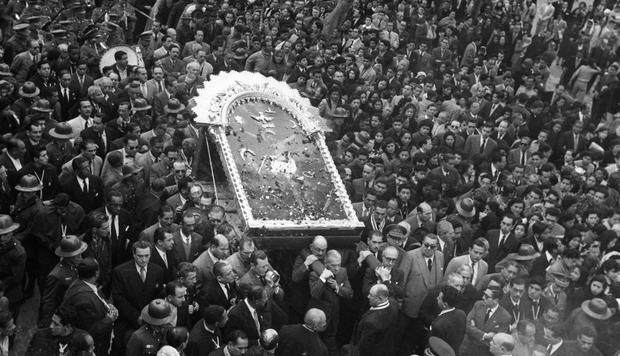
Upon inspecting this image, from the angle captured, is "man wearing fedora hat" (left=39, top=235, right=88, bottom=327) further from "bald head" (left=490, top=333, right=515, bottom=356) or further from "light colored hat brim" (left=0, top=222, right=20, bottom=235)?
"bald head" (left=490, top=333, right=515, bottom=356)

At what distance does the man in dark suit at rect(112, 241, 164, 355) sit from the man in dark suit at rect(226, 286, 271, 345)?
0.93m

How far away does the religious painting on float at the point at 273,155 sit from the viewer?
9.42 meters

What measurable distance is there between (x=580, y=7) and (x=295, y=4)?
8.53 m

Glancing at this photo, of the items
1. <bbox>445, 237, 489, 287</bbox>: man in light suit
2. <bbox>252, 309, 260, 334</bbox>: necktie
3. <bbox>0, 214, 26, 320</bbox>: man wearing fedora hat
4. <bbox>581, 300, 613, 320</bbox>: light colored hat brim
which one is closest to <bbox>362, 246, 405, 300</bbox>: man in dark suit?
<bbox>445, 237, 489, 287</bbox>: man in light suit

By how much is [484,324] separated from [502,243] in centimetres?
229

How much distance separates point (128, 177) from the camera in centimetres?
896

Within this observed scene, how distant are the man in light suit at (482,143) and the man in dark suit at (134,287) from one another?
7.02 metres

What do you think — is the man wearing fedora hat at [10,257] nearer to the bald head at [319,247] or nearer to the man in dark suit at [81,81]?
the bald head at [319,247]

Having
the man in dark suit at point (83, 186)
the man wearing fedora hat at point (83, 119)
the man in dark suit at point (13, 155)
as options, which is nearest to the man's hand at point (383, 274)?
the man in dark suit at point (83, 186)

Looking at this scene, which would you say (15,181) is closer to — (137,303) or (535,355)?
(137,303)

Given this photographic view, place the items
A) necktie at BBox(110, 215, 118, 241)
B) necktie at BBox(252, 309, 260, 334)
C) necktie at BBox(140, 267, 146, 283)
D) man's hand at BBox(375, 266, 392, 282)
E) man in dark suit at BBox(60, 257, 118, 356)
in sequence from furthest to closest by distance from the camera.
A: necktie at BBox(110, 215, 118, 241) → man's hand at BBox(375, 266, 392, 282) → necktie at BBox(140, 267, 146, 283) → necktie at BBox(252, 309, 260, 334) → man in dark suit at BBox(60, 257, 118, 356)

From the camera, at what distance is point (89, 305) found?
259 inches

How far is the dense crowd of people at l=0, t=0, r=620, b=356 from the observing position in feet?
23.5

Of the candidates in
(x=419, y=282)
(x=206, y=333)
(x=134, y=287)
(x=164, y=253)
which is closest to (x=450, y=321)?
(x=419, y=282)
